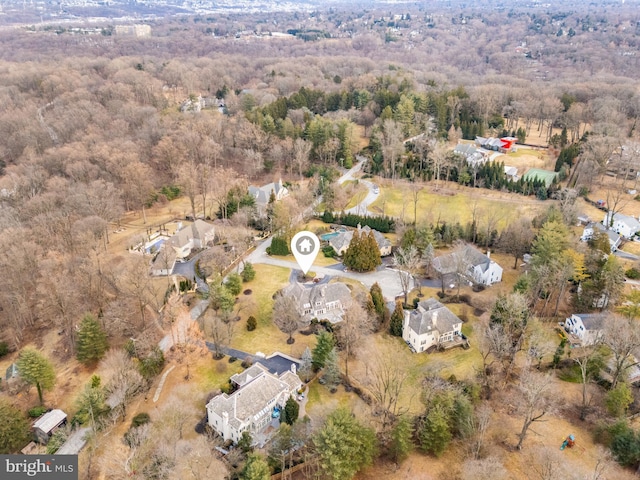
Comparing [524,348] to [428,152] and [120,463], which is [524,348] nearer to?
[120,463]

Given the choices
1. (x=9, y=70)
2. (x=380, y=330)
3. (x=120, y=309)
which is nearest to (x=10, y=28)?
(x=9, y=70)

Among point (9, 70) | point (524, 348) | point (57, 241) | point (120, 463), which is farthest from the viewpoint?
point (9, 70)

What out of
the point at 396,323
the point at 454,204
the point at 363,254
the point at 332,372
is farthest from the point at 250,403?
the point at 454,204

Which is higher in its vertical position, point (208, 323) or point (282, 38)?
point (282, 38)

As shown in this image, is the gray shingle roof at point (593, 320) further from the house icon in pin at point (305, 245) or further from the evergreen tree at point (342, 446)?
the house icon in pin at point (305, 245)

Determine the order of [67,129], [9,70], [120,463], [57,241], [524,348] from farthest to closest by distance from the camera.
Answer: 1. [9,70]
2. [67,129]
3. [57,241]
4. [524,348]
5. [120,463]

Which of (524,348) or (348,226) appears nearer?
(524,348)

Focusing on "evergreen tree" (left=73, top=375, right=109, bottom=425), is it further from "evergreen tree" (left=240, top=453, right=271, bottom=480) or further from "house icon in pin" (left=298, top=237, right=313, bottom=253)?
"house icon in pin" (left=298, top=237, right=313, bottom=253)
